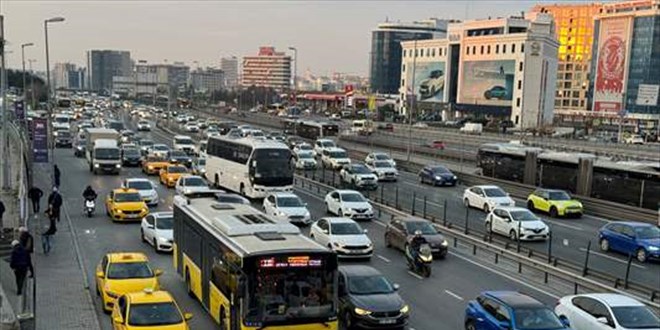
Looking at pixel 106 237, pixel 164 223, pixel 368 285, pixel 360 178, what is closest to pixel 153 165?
pixel 360 178

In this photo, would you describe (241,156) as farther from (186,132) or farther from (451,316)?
(186,132)

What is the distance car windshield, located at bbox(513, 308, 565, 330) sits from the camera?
14.3 metres

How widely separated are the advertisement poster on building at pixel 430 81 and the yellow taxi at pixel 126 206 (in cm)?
11716

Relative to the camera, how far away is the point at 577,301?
1627cm

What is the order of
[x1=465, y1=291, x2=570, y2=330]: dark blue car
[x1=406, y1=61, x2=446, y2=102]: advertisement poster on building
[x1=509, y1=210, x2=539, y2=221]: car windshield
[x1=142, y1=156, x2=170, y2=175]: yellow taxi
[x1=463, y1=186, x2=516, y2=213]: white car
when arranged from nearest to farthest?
[x1=465, y1=291, x2=570, y2=330]: dark blue car
[x1=509, y1=210, x2=539, y2=221]: car windshield
[x1=463, y1=186, x2=516, y2=213]: white car
[x1=142, y1=156, x2=170, y2=175]: yellow taxi
[x1=406, y1=61, x2=446, y2=102]: advertisement poster on building

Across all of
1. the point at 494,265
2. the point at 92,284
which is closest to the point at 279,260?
the point at 92,284

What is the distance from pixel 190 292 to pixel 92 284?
3.34m

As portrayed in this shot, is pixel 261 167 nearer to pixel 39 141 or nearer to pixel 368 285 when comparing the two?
pixel 39 141

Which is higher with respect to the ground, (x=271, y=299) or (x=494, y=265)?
(x=271, y=299)

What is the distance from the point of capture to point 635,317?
15.0 metres

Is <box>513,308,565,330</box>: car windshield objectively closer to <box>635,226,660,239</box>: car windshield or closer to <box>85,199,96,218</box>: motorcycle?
<box>635,226,660,239</box>: car windshield

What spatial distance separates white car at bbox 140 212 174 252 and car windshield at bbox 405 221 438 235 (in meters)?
8.39

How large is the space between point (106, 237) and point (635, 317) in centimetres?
1960

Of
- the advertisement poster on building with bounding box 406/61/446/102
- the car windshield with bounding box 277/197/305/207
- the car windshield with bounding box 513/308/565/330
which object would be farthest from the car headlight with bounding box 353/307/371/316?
the advertisement poster on building with bounding box 406/61/446/102
